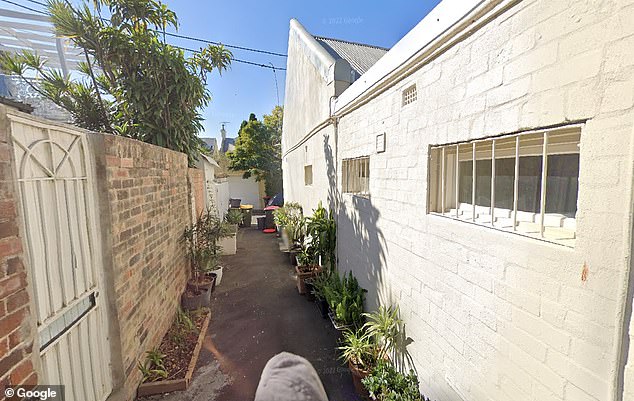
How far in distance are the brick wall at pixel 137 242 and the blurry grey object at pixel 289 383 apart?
2.14m

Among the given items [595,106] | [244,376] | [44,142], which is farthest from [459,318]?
[44,142]

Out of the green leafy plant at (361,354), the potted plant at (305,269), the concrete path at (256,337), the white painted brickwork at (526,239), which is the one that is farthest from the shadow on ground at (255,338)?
the white painted brickwork at (526,239)

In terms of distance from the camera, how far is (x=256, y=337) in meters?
3.86

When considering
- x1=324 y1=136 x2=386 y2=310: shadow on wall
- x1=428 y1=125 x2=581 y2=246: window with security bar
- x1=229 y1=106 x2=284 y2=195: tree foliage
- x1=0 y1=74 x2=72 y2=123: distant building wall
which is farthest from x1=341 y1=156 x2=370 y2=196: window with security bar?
x1=229 y1=106 x2=284 y2=195: tree foliage

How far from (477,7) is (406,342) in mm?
2821

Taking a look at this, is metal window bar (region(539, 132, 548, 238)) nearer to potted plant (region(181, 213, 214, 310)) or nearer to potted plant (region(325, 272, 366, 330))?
potted plant (region(325, 272, 366, 330))

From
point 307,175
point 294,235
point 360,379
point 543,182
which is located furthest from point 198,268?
point 543,182

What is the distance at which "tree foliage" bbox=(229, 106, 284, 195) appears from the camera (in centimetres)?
1800

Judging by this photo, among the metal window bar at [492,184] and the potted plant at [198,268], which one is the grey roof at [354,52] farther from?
the potted plant at [198,268]

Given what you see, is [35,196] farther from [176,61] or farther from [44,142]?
[176,61]

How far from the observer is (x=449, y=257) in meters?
1.99

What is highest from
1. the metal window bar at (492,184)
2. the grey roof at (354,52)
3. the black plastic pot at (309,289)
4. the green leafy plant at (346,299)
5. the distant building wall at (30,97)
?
the grey roof at (354,52)

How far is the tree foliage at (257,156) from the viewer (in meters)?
18.0

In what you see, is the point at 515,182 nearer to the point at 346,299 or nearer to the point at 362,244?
the point at 362,244
